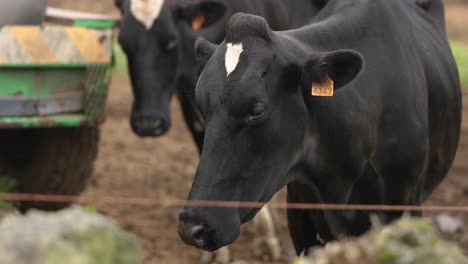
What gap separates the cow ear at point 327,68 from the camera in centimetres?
405

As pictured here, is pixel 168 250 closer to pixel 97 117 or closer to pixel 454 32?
pixel 97 117

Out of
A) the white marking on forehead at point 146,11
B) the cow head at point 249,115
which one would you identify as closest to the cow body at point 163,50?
the white marking on forehead at point 146,11

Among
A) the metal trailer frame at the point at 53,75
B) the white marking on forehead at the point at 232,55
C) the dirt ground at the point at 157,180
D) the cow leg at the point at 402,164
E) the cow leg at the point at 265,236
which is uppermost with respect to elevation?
A: the white marking on forehead at the point at 232,55

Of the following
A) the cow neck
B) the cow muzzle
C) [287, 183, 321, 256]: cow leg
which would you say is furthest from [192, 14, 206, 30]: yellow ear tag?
the cow muzzle

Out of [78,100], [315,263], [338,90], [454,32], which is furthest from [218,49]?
[454,32]

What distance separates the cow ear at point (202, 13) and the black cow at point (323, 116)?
1941mm

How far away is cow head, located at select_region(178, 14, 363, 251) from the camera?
150 inches

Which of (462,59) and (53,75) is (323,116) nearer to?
(53,75)

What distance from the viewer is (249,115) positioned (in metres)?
3.88

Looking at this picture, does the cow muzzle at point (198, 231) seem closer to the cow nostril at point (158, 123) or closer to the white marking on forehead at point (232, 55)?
the white marking on forehead at point (232, 55)

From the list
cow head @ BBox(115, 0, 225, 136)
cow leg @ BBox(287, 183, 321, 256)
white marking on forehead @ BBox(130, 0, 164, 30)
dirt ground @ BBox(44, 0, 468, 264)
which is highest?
cow leg @ BBox(287, 183, 321, 256)

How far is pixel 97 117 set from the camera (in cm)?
632

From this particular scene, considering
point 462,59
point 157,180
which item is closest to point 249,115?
point 157,180

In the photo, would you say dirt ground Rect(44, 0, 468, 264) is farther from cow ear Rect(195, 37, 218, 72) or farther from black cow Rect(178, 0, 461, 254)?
cow ear Rect(195, 37, 218, 72)
